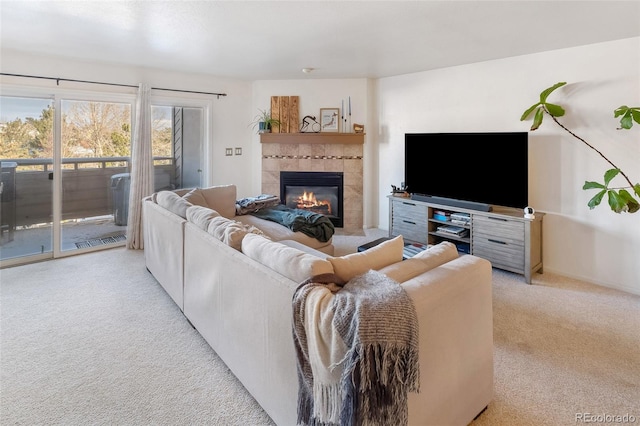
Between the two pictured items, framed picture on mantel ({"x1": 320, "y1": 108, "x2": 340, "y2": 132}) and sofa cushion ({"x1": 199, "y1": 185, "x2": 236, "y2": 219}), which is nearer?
sofa cushion ({"x1": 199, "y1": 185, "x2": 236, "y2": 219})

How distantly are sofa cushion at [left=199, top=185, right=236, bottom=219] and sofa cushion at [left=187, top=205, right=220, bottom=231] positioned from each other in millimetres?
1543

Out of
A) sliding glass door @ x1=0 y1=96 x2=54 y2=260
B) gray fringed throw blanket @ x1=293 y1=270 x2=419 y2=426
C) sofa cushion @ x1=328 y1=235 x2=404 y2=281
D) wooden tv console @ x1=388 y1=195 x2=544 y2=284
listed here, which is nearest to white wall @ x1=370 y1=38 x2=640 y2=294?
wooden tv console @ x1=388 y1=195 x2=544 y2=284

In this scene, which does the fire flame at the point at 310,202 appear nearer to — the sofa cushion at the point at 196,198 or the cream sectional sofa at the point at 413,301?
the sofa cushion at the point at 196,198

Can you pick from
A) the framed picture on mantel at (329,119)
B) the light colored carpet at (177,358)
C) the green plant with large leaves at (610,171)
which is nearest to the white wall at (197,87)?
the framed picture on mantel at (329,119)

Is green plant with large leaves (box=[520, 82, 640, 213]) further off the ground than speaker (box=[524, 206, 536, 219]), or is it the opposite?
green plant with large leaves (box=[520, 82, 640, 213])

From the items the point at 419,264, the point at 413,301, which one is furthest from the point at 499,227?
the point at 413,301

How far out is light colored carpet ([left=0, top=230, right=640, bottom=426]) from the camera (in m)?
1.80

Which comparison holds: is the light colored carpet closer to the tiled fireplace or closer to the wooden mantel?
the tiled fireplace

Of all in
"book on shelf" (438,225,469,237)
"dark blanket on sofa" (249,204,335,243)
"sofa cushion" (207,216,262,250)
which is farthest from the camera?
"book on shelf" (438,225,469,237)

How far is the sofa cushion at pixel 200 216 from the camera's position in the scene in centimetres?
246

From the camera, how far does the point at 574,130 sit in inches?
139

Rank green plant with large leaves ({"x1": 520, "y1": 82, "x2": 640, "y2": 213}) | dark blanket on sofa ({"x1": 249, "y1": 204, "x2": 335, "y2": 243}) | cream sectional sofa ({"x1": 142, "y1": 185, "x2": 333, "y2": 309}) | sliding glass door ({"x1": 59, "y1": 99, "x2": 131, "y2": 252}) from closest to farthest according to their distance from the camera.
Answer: cream sectional sofa ({"x1": 142, "y1": 185, "x2": 333, "y2": 309}), green plant with large leaves ({"x1": 520, "y1": 82, "x2": 640, "y2": 213}), dark blanket on sofa ({"x1": 249, "y1": 204, "x2": 335, "y2": 243}), sliding glass door ({"x1": 59, "y1": 99, "x2": 131, "y2": 252})

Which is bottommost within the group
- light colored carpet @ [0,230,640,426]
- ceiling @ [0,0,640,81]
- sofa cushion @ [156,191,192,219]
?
light colored carpet @ [0,230,640,426]

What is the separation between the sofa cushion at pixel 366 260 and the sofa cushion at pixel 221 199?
292 centimetres
